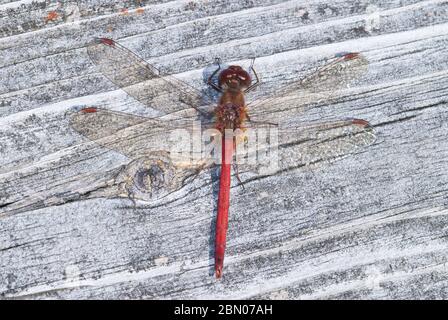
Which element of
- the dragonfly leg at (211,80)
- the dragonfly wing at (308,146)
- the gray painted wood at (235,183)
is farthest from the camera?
the dragonfly leg at (211,80)

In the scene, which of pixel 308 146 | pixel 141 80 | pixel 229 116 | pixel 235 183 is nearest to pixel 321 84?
pixel 308 146

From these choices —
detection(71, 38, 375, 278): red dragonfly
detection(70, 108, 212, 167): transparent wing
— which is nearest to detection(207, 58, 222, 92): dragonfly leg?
detection(71, 38, 375, 278): red dragonfly

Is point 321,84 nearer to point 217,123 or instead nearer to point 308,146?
point 308,146

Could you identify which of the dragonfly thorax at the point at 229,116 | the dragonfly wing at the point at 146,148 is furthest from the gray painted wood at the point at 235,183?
the dragonfly thorax at the point at 229,116

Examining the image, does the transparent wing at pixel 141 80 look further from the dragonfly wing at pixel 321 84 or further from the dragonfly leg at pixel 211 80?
the dragonfly wing at pixel 321 84

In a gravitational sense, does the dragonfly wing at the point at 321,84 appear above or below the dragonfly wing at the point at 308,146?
above

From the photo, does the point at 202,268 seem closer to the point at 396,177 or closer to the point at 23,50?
the point at 396,177

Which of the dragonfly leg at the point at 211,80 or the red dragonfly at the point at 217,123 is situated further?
the dragonfly leg at the point at 211,80
